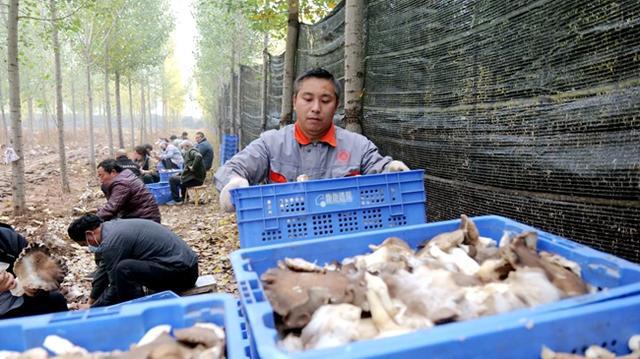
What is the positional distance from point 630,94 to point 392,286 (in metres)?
1.44

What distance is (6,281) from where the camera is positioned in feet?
10.8

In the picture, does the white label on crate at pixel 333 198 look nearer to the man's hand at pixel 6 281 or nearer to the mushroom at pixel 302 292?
the mushroom at pixel 302 292

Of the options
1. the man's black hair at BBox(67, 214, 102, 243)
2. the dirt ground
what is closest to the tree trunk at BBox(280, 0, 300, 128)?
the dirt ground


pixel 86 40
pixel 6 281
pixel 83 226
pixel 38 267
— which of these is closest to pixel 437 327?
pixel 38 267

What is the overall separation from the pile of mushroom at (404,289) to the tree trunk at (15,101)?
8454 millimetres

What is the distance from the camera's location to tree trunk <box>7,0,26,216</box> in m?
7.76

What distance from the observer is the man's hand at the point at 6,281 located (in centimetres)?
326

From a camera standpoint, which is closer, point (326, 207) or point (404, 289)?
point (404, 289)

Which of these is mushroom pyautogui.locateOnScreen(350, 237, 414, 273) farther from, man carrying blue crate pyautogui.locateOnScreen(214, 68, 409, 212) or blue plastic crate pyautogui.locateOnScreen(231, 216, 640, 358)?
man carrying blue crate pyautogui.locateOnScreen(214, 68, 409, 212)

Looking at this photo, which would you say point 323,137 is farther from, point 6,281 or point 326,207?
point 6,281

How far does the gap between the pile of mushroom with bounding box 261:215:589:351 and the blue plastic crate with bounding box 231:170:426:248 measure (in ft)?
1.69

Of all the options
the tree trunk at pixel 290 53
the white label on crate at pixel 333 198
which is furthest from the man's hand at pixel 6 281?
the tree trunk at pixel 290 53

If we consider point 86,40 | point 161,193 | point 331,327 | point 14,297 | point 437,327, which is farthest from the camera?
point 86,40

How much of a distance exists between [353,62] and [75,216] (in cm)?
767
